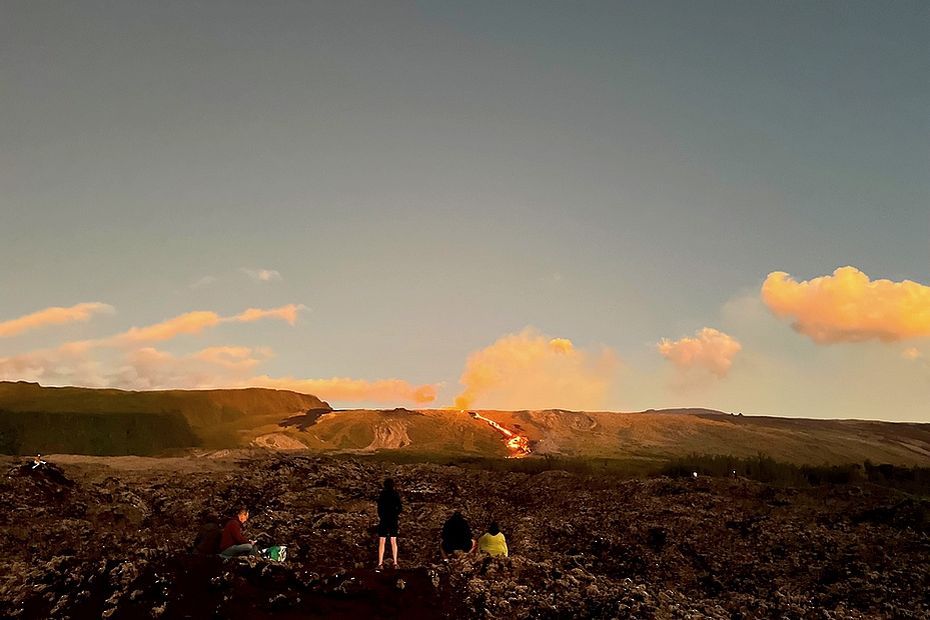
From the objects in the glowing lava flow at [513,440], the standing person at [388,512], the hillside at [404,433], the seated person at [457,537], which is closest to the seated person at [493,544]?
the seated person at [457,537]

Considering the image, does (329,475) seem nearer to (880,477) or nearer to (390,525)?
(390,525)

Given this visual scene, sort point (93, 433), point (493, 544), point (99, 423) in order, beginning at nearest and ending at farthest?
point (493, 544) < point (93, 433) < point (99, 423)

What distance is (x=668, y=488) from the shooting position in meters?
44.5

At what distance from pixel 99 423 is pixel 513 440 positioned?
5735 cm

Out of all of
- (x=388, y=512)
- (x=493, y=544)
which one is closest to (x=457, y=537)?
(x=493, y=544)

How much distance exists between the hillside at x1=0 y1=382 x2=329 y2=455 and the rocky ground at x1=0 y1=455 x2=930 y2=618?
154ft

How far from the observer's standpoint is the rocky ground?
18.2 m

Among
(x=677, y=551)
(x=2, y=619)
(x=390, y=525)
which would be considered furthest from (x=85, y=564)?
(x=677, y=551)

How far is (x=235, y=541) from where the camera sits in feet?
68.4

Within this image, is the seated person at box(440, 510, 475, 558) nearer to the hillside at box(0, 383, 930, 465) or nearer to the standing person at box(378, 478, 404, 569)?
the standing person at box(378, 478, 404, 569)

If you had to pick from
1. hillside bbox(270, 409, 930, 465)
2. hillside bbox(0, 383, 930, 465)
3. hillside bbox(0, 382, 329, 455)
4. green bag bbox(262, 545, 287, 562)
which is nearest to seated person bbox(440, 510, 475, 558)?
green bag bbox(262, 545, 287, 562)

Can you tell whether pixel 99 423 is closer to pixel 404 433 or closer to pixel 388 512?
pixel 404 433

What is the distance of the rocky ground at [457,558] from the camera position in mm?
18188

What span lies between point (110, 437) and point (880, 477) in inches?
3530
